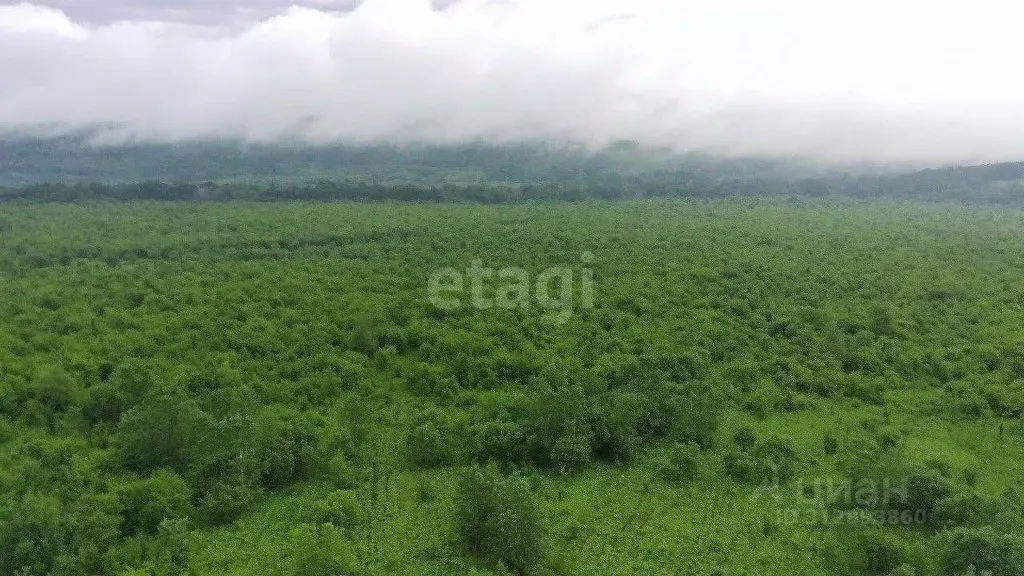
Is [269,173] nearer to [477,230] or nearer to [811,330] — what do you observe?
[477,230]

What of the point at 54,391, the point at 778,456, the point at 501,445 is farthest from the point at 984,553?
the point at 54,391

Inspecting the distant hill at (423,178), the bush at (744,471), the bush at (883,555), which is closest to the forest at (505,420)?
the bush at (883,555)

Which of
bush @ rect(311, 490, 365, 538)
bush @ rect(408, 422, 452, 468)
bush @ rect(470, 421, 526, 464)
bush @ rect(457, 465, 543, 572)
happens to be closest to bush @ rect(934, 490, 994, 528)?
bush @ rect(457, 465, 543, 572)

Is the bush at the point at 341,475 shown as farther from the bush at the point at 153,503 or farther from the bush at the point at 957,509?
the bush at the point at 957,509

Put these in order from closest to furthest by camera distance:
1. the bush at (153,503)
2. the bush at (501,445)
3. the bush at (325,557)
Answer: the bush at (325,557)
the bush at (153,503)
the bush at (501,445)

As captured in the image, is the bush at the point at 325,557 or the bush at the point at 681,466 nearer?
the bush at the point at 325,557

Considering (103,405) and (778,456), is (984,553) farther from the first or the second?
(103,405)

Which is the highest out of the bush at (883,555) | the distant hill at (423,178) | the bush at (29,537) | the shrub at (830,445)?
the distant hill at (423,178)
